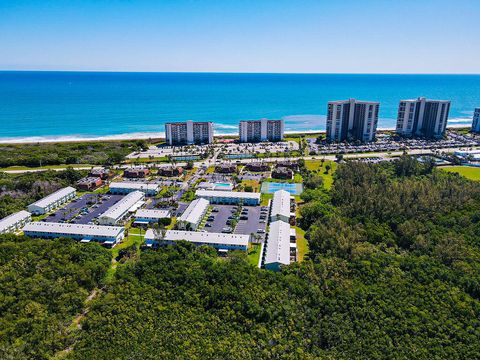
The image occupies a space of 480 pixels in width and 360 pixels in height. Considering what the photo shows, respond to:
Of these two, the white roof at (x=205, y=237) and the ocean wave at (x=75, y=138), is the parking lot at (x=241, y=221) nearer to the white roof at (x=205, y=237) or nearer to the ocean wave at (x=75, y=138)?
the white roof at (x=205, y=237)

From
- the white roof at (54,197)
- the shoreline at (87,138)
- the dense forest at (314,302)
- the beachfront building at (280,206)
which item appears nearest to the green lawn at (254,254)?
the dense forest at (314,302)

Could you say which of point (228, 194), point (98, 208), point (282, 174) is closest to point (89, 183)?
point (98, 208)

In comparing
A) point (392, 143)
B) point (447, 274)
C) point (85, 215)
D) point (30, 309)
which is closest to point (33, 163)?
point (85, 215)

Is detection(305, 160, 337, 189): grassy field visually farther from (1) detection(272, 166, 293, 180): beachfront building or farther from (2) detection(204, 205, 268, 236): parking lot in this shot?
(2) detection(204, 205, 268, 236): parking lot

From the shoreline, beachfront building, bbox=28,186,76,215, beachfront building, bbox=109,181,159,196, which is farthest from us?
the shoreline

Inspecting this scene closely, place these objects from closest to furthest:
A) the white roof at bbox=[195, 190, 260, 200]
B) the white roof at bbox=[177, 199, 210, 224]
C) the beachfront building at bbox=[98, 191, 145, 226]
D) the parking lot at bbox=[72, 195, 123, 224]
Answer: the white roof at bbox=[177, 199, 210, 224] → the beachfront building at bbox=[98, 191, 145, 226] → the parking lot at bbox=[72, 195, 123, 224] → the white roof at bbox=[195, 190, 260, 200]

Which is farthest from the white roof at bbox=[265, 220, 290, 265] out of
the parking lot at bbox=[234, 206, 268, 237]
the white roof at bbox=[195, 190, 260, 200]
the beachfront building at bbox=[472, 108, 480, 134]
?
the beachfront building at bbox=[472, 108, 480, 134]

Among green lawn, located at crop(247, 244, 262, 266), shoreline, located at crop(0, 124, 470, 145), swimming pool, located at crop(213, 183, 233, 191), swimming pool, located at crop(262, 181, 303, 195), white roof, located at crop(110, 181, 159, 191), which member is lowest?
green lawn, located at crop(247, 244, 262, 266)

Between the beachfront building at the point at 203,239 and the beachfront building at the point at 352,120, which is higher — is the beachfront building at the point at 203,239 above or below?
below

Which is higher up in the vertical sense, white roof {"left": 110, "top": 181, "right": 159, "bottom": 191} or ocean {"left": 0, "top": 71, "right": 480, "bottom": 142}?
ocean {"left": 0, "top": 71, "right": 480, "bottom": 142}
